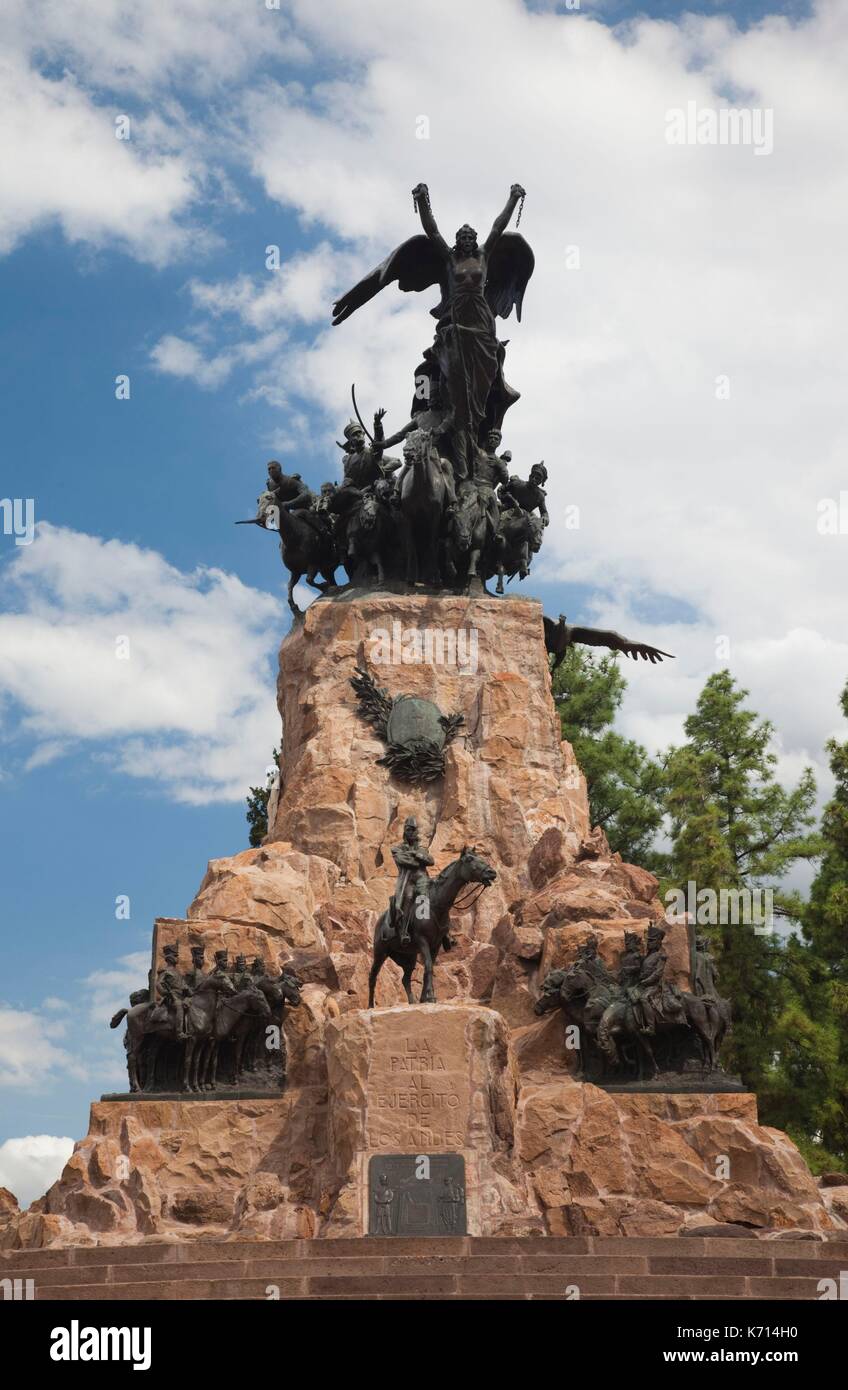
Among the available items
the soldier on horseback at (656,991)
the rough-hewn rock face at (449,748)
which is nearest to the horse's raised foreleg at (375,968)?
the soldier on horseback at (656,991)

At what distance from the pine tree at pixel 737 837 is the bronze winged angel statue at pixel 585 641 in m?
3.78

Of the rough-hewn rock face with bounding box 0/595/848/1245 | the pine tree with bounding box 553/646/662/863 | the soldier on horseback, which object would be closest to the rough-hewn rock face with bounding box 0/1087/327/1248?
the rough-hewn rock face with bounding box 0/595/848/1245

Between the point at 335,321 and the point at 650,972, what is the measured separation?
15.6 metres

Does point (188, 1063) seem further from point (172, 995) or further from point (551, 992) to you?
point (551, 992)

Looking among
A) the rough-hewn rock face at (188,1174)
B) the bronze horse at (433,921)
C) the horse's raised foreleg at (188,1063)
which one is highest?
the bronze horse at (433,921)

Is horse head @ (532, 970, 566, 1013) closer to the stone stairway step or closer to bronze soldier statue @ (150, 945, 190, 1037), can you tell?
bronze soldier statue @ (150, 945, 190, 1037)

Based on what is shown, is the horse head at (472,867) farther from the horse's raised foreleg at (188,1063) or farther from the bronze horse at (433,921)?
the horse's raised foreleg at (188,1063)

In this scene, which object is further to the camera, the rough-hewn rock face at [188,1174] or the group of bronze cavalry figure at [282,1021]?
the group of bronze cavalry figure at [282,1021]

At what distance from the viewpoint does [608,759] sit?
41531 mm

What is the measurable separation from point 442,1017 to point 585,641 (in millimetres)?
14326

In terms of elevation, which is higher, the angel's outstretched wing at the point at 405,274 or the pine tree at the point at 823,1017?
the angel's outstretched wing at the point at 405,274

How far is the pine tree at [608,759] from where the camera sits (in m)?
40.8

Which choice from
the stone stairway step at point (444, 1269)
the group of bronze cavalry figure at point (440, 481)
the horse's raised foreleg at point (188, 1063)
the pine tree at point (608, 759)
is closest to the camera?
the stone stairway step at point (444, 1269)

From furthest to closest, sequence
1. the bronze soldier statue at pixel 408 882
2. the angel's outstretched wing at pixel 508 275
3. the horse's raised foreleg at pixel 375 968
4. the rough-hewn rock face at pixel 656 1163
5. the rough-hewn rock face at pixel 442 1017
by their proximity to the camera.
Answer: the angel's outstretched wing at pixel 508 275 < the horse's raised foreleg at pixel 375 968 < the bronze soldier statue at pixel 408 882 < the rough-hewn rock face at pixel 656 1163 < the rough-hewn rock face at pixel 442 1017
